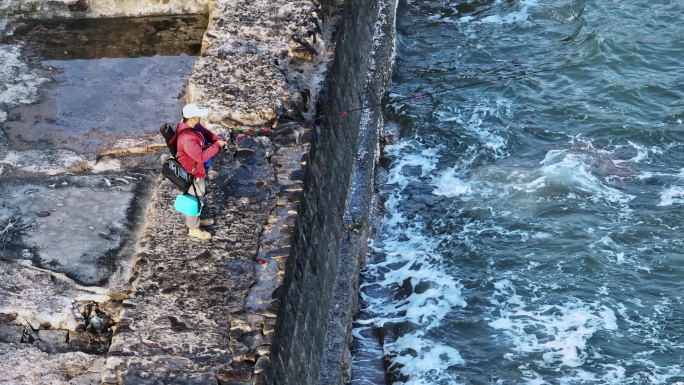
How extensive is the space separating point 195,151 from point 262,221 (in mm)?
763

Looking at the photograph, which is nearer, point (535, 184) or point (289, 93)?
point (289, 93)

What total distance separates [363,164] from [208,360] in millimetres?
4723

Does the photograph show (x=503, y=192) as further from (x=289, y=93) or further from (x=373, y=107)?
(x=289, y=93)

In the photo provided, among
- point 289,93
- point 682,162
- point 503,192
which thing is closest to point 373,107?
point 503,192

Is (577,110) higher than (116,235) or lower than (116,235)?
higher

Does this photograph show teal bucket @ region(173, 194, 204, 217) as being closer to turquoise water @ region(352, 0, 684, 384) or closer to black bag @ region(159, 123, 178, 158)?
black bag @ region(159, 123, 178, 158)

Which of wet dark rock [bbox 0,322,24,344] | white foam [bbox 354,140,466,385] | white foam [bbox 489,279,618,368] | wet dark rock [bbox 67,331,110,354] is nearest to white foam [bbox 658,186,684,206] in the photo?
white foam [bbox 489,279,618,368]

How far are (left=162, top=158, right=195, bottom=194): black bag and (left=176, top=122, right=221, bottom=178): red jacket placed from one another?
37mm

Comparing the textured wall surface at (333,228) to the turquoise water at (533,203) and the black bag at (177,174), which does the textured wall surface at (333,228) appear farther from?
the black bag at (177,174)

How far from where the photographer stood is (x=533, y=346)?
9.15 meters

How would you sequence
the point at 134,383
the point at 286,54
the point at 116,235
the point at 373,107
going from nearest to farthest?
the point at 134,383, the point at 116,235, the point at 286,54, the point at 373,107

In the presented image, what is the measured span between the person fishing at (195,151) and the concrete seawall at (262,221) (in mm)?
146

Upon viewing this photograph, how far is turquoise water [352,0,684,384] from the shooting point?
29.9 ft

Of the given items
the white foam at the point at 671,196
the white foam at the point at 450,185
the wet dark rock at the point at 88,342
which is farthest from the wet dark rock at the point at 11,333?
the white foam at the point at 671,196
